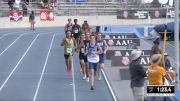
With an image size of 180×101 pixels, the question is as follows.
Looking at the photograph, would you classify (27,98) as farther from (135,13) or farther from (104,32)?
(135,13)

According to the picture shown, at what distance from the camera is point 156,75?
14.5 meters

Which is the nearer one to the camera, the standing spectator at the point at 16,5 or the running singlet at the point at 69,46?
the running singlet at the point at 69,46

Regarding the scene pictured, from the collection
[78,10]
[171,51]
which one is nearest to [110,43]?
[171,51]

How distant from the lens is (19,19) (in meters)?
52.7

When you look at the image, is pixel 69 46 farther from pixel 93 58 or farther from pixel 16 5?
pixel 16 5

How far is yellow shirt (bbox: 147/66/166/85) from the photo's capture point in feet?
47.1

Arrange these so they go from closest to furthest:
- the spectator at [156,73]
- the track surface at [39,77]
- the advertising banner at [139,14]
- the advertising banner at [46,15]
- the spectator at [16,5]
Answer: the spectator at [156,73] < the track surface at [39,77] < the advertising banner at [46,15] < the advertising banner at [139,14] < the spectator at [16,5]

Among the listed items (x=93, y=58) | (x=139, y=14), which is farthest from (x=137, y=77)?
(x=139, y=14)

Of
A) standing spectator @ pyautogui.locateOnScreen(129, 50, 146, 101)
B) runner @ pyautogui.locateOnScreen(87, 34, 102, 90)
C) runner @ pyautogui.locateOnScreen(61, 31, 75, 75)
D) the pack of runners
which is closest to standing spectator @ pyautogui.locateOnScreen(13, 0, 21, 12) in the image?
the pack of runners

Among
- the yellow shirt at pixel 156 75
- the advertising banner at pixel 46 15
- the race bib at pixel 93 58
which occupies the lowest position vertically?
the advertising banner at pixel 46 15

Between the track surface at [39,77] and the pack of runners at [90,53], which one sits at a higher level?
the pack of runners at [90,53]

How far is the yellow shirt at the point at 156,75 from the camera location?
14367mm

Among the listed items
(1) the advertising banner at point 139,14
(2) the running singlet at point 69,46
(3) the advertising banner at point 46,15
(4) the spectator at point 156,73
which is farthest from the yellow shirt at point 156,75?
(1) the advertising banner at point 139,14

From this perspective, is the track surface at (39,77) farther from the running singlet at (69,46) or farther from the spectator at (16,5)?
the spectator at (16,5)
